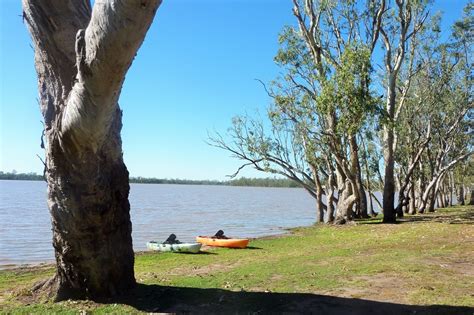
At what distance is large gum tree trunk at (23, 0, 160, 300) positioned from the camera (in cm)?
684

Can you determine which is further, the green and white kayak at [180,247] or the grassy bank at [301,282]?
the green and white kayak at [180,247]

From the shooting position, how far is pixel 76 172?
709 cm

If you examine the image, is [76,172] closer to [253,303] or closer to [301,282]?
[253,303]

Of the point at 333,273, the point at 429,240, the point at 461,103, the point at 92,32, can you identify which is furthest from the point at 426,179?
the point at 92,32

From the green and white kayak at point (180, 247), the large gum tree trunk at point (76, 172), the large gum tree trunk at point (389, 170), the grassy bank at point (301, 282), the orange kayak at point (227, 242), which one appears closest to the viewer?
the large gum tree trunk at point (76, 172)

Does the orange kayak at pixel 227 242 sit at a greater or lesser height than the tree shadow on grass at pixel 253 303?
lesser

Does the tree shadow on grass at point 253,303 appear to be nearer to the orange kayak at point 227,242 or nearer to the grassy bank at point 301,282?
the grassy bank at point 301,282

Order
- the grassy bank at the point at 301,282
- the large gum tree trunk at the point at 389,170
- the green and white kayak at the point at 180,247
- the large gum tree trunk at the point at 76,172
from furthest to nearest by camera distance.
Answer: the large gum tree trunk at the point at 389,170, the green and white kayak at the point at 180,247, the grassy bank at the point at 301,282, the large gum tree trunk at the point at 76,172

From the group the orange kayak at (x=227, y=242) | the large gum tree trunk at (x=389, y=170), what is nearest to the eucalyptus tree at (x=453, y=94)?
the large gum tree trunk at (x=389, y=170)

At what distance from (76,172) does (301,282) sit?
450 centimetres

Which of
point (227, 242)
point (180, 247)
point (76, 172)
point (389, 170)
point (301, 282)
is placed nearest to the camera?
point (76, 172)

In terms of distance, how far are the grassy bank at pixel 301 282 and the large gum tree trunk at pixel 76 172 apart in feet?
1.49

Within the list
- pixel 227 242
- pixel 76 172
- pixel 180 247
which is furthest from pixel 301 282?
pixel 227 242

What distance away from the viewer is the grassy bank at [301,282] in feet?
23.6
